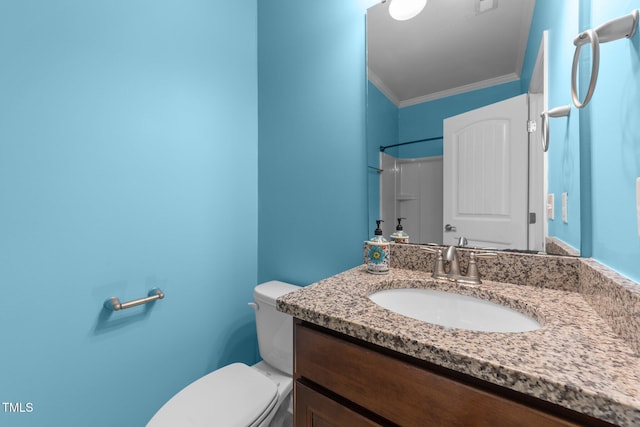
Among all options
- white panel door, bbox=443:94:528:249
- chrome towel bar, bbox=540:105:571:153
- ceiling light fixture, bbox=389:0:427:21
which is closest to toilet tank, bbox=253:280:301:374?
white panel door, bbox=443:94:528:249

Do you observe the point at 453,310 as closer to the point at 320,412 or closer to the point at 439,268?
the point at 439,268

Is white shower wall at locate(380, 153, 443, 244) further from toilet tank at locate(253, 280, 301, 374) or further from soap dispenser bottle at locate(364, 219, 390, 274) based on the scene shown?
toilet tank at locate(253, 280, 301, 374)

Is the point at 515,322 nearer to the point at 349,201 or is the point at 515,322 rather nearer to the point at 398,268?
the point at 398,268

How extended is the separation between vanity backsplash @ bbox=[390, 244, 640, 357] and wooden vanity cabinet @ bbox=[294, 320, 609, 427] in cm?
22

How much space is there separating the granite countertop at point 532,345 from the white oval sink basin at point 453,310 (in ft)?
0.08

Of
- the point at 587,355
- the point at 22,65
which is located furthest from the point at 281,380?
the point at 22,65

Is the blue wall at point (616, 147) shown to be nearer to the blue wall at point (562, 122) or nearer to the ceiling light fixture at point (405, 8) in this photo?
the blue wall at point (562, 122)

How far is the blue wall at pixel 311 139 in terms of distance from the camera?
45.6 inches

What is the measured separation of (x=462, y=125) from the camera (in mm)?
892

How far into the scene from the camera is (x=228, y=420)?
0.82 meters

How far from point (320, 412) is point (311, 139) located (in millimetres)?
1104

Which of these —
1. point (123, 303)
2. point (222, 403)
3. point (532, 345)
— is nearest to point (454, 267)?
point (532, 345)

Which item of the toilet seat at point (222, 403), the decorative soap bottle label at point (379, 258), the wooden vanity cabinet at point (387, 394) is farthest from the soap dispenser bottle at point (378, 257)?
the toilet seat at point (222, 403)

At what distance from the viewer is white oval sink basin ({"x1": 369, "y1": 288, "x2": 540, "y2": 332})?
0.65m
